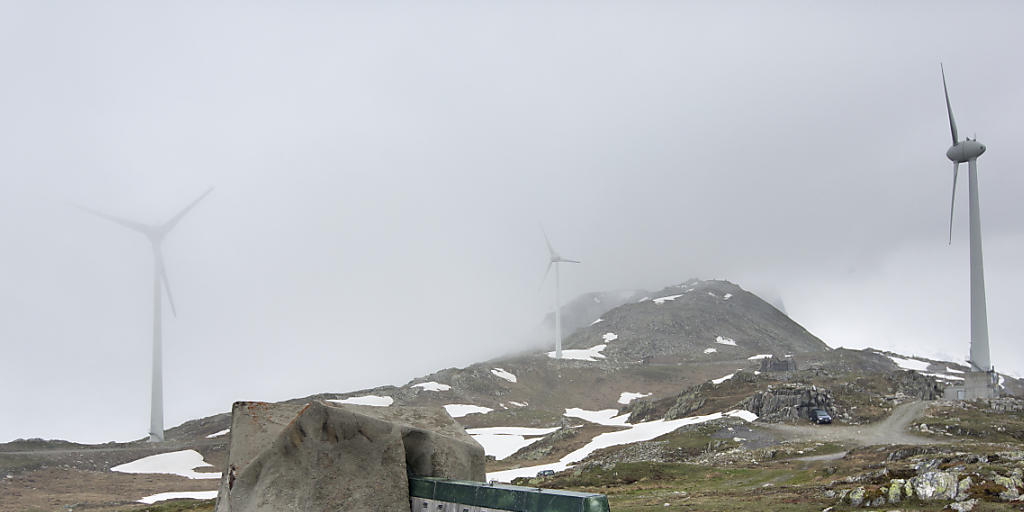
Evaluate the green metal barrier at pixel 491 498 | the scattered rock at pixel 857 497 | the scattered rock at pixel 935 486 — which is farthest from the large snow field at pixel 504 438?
the green metal barrier at pixel 491 498

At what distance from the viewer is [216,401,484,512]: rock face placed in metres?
14.8

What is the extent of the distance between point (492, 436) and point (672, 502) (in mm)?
76471

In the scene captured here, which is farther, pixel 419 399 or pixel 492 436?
pixel 419 399

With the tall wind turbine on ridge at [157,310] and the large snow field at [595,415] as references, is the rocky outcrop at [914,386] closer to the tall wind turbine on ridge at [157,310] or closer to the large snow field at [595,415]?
the large snow field at [595,415]

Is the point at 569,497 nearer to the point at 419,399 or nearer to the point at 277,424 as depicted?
the point at 277,424

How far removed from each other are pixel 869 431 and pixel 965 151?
196 ft

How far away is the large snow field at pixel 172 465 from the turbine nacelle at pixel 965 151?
125834 millimetres

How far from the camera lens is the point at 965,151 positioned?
103 metres

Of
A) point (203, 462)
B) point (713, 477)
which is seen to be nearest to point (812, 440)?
point (713, 477)

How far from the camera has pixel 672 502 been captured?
35.5 m

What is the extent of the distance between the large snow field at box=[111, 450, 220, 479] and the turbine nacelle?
413 feet

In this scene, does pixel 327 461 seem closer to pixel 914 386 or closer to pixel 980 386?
pixel 980 386

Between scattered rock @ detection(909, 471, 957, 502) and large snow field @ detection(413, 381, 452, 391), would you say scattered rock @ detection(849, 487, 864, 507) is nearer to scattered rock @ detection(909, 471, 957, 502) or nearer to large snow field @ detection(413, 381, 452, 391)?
scattered rock @ detection(909, 471, 957, 502)

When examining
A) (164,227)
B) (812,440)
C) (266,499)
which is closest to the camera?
(266,499)
